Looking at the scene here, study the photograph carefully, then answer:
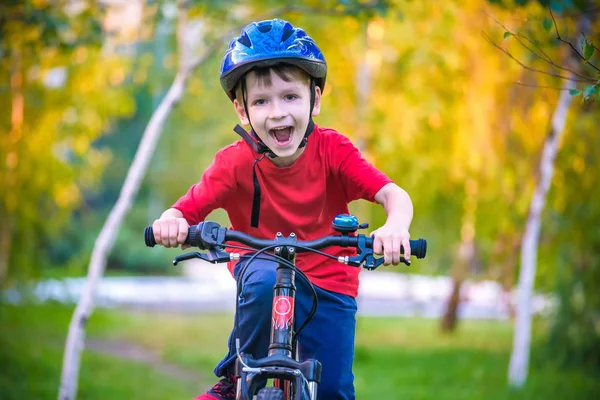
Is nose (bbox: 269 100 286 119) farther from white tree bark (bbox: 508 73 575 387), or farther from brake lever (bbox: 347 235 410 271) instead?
white tree bark (bbox: 508 73 575 387)

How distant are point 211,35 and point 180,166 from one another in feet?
58.8

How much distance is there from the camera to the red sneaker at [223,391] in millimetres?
3227

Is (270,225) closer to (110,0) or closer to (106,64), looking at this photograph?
(110,0)

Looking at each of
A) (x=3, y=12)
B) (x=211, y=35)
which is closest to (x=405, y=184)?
(x=211, y=35)

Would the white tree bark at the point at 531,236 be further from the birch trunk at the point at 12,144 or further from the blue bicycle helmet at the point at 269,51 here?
the birch trunk at the point at 12,144

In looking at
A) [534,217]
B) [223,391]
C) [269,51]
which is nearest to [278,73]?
[269,51]

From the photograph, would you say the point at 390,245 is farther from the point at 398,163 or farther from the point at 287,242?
the point at 398,163

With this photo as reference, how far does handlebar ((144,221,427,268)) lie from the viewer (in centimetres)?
289

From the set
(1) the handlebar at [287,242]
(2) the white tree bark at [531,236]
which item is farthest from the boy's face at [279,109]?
(2) the white tree bark at [531,236]

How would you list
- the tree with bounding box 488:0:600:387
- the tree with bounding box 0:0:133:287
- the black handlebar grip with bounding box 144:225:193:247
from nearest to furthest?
the black handlebar grip with bounding box 144:225:193:247
the tree with bounding box 488:0:600:387
the tree with bounding box 0:0:133:287

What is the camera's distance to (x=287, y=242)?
2.90m

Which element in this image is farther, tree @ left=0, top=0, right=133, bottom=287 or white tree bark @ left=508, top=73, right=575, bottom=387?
tree @ left=0, top=0, right=133, bottom=287

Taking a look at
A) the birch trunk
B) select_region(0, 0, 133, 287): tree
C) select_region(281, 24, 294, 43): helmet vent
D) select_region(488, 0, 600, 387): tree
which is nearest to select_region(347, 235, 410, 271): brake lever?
select_region(281, 24, 294, 43): helmet vent

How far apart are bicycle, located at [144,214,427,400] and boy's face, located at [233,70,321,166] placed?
494mm
